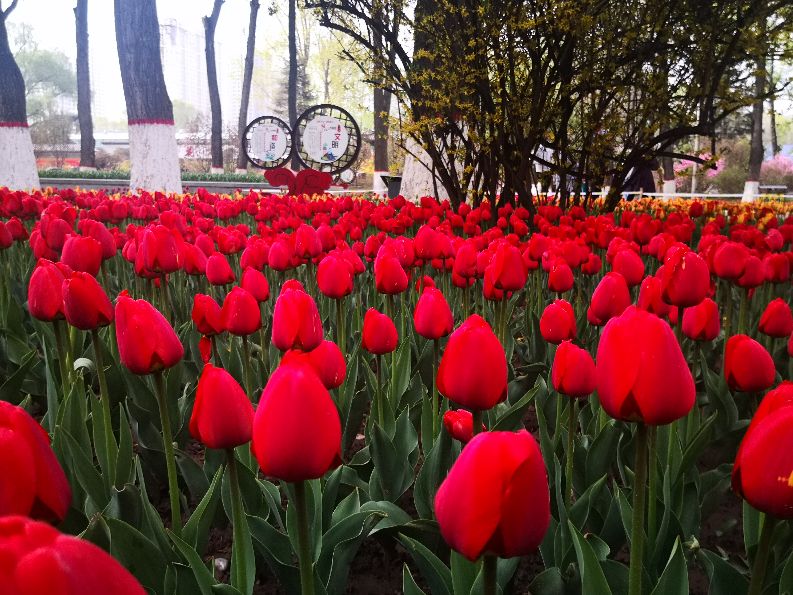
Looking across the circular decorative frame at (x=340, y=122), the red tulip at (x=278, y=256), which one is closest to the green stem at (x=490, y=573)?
the red tulip at (x=278, y=256)

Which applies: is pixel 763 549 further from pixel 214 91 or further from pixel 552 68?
pixel 214 91

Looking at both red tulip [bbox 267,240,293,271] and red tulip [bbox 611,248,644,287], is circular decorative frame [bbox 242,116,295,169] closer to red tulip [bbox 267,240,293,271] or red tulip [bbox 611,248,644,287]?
red tulip [bbox 267,240,293,271]

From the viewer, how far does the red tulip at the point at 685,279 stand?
1.65 meters

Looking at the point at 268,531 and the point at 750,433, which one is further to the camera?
the point at 268,531

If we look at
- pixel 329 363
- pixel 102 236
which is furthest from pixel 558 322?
pixel 102 236

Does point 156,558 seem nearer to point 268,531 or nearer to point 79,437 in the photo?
point 268,531

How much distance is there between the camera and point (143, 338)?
1239 mm

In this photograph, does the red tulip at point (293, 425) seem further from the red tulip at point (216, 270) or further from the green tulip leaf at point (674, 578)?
the red tulip at point (216, 270)

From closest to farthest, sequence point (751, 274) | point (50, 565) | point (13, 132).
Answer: point (50, 565) < point (751, 274) < point (13, 132)

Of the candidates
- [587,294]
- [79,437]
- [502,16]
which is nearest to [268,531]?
[79,437]

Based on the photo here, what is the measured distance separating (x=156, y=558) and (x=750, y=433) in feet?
3.06

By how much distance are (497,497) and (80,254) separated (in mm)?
1816

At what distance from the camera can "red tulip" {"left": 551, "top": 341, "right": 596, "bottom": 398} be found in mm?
1358

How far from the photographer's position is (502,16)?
5.86 meters
